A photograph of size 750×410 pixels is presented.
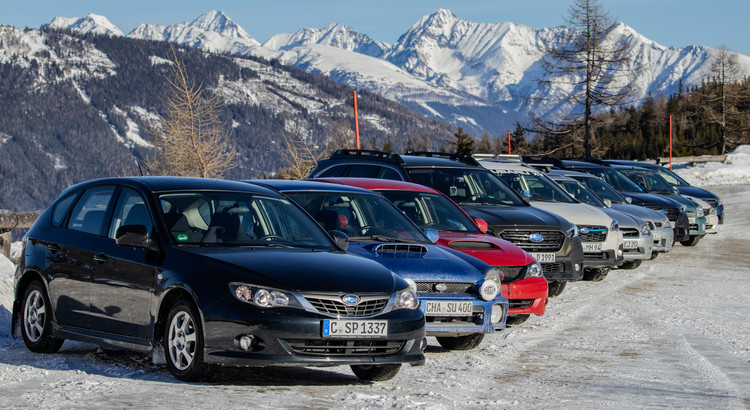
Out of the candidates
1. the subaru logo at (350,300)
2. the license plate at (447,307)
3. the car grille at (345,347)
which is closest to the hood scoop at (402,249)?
the license plate at (447,307)

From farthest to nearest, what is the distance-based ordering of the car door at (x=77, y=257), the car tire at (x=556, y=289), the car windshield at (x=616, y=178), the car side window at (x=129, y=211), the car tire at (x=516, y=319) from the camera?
the car windshield at (x=616, y=178) → the car tire at (x=556, y=289) → the car tire at (x=516, y=319) → the car door at (x=77, y=257) → the car side window at (x=129, y=211)

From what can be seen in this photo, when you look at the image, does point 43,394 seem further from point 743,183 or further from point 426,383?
point 743,183

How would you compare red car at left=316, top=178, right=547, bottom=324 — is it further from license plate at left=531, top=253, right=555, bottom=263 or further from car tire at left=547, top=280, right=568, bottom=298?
car tire at left=547, top=280, right=568, bottom=298

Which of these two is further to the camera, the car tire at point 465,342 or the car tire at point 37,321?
the car tire at point 465,342

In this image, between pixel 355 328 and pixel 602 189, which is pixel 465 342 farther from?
pixel 602 189

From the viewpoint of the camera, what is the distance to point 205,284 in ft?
21.4

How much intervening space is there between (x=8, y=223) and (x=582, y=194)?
10265mm

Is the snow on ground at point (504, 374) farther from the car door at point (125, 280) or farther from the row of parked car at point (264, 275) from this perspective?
the car door at point (125, 280)

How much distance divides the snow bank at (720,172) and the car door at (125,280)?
47.8 metres

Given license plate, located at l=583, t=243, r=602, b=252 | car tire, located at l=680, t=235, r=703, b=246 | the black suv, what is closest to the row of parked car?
the black suv

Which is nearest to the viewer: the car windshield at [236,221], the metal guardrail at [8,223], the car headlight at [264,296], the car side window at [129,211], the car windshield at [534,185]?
the car headlight at [264,296]

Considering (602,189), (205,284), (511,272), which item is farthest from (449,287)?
(602,189)

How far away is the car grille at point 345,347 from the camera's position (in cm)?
643

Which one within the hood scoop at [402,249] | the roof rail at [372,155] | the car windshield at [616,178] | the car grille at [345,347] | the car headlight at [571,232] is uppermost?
the roof rail at [372,155]
